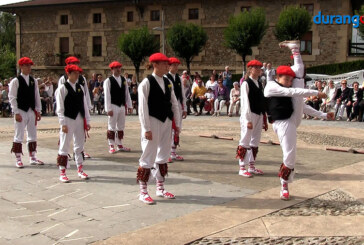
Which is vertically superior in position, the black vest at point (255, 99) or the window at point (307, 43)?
the window at point (307, 43)

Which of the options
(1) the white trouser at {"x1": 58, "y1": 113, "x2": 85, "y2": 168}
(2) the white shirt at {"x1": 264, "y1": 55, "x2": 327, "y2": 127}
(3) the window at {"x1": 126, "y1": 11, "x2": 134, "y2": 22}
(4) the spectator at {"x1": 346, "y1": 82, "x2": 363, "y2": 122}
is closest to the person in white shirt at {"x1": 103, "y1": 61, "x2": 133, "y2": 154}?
(1) the white trouser at {"x1": 58, "y1": 113, "x2": 85, "y2": 168}

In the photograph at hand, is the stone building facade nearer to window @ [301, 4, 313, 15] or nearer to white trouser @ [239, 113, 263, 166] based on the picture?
window @ [301, 4, 313, 15]

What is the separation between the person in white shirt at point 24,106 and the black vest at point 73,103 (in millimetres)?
1565

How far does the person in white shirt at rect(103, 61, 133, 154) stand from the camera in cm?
1038

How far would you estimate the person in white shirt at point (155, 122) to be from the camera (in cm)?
627

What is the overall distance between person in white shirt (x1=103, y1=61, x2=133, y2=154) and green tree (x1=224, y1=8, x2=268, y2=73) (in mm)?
21696

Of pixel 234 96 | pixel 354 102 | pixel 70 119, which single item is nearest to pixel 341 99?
pixel 354 102

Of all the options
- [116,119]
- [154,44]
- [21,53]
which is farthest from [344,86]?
[21,53]

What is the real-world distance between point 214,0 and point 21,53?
815 inches

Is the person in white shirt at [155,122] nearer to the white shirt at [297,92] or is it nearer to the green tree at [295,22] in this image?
the white shirt at [297,92]

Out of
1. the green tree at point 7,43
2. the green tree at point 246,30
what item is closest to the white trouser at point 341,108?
the green tree at point 246,30

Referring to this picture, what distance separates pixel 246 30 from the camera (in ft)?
101

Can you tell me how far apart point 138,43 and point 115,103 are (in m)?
25.5

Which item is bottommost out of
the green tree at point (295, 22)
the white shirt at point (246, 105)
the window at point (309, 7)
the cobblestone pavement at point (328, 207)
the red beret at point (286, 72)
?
the cobblestone pavement at point (328, 207)
